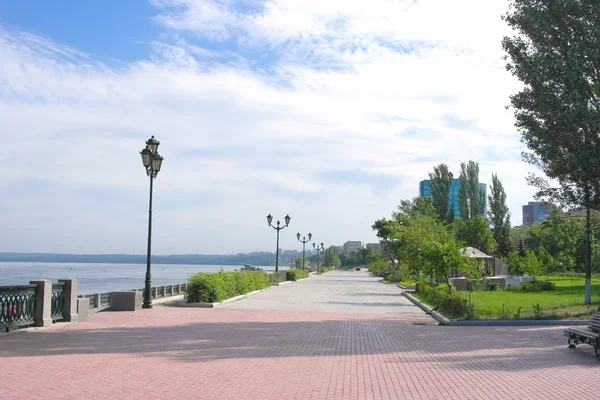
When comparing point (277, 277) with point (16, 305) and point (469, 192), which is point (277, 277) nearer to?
point (16, 305)

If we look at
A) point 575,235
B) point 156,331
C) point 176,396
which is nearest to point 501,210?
point 575,235

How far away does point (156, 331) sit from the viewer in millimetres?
14820

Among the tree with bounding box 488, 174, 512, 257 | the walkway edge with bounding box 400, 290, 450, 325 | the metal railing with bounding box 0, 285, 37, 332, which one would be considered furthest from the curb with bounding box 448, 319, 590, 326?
the tree with bounding box 488, 174, 512, 257

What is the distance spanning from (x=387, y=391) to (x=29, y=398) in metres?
4.67

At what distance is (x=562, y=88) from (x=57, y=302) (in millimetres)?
16087

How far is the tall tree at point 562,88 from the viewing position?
59.8 feet

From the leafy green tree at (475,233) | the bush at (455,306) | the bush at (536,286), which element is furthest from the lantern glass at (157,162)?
the leafy green tree at (475,233)

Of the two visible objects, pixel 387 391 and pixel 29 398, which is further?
pixel 387 391

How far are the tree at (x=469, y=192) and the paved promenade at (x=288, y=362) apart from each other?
65.7 metres

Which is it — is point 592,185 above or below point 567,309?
above

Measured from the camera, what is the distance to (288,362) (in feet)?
35.3

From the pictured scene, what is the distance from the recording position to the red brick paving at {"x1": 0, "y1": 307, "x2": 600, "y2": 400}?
27.4ft

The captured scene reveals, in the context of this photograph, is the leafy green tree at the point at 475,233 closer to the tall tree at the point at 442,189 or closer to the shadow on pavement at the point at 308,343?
the tall tree at the point at 442,189

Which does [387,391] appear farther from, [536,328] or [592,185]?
[592,185]
